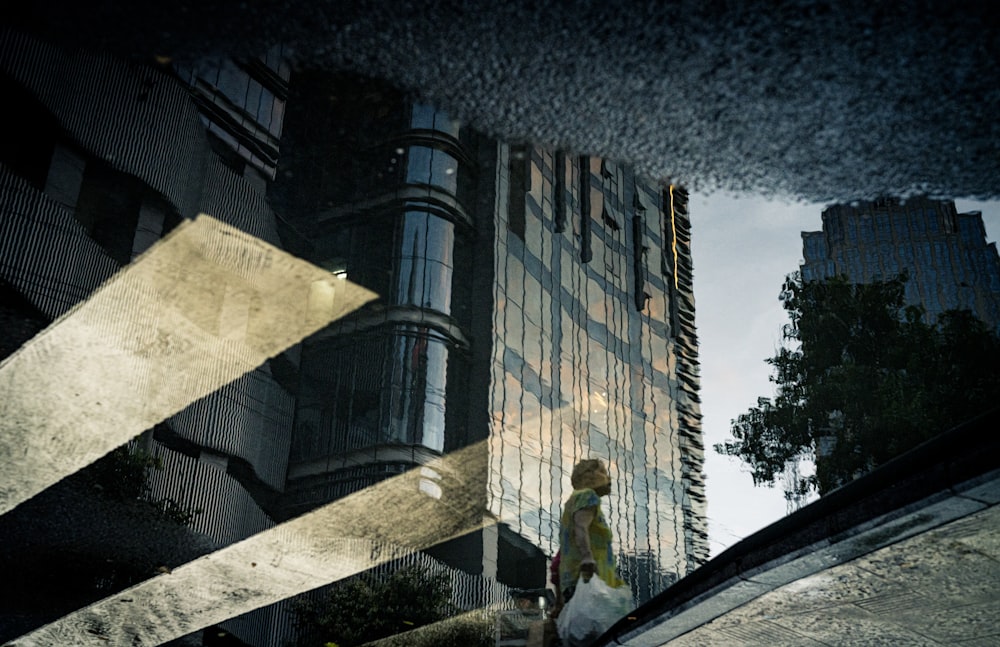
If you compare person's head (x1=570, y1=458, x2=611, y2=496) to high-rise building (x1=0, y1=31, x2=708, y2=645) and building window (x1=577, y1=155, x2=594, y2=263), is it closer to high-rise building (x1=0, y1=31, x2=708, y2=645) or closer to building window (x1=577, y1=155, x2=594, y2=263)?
high-rise building (x1=0, y1=31, x2=708, y2=645)

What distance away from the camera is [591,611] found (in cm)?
442

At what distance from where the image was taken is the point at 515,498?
86.6 ft

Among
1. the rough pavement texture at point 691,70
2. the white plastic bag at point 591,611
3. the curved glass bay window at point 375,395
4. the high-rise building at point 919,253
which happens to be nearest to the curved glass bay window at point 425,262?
the curved glass bay window at point 375,395

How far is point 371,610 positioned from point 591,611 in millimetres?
13687

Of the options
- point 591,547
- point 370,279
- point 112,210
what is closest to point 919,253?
point 370,279

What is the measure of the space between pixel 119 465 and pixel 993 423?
15164 mm

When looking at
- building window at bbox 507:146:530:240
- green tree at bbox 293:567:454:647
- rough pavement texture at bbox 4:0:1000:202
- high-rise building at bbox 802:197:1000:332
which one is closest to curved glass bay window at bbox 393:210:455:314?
building window at bbox 507:146:530:240

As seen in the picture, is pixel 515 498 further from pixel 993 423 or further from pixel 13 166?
pixel 993 423

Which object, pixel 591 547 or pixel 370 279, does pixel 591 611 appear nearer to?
pixel 591 547

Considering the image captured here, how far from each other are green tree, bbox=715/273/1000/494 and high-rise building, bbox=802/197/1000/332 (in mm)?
91155

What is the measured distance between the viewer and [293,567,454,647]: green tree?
666 inches

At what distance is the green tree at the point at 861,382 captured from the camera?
15586mm

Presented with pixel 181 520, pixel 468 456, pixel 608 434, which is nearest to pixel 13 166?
pixel 181 520

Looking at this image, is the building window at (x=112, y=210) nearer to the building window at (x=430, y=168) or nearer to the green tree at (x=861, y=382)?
the building window at (x=430, y=168)
